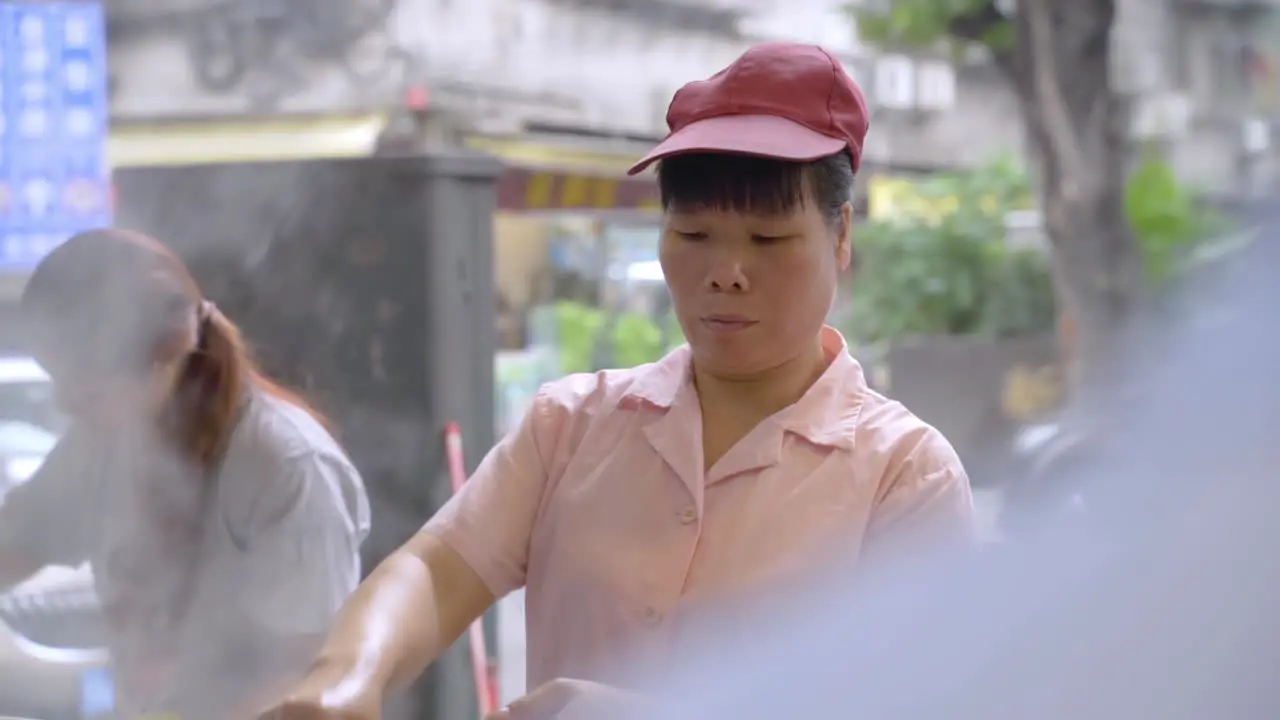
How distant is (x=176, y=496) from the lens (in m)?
1.35

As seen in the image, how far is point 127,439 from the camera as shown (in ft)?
4.43

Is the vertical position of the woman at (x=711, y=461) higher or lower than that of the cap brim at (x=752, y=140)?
lower

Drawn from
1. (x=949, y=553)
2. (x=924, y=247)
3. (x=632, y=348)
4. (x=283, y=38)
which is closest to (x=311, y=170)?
(x=632, y=348)

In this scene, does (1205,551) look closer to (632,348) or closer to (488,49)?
(632,348)

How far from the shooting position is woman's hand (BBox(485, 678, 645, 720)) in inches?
25.7

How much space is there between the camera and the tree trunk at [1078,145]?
1319mm

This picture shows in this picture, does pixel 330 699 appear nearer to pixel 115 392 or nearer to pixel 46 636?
pixel 115 392

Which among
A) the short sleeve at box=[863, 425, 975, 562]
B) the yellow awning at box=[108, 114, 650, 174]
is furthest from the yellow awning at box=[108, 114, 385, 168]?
the short sleeve at box=[863, 425, 975, 562]

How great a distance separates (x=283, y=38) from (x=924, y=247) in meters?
1.29

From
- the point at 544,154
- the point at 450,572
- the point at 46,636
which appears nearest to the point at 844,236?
the point at 450,572

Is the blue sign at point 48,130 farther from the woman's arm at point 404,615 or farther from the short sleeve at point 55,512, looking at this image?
the woman's arm at point 404,615

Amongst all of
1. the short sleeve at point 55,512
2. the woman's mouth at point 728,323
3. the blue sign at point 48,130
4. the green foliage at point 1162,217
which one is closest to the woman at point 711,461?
the woman's mouth at point 728,323

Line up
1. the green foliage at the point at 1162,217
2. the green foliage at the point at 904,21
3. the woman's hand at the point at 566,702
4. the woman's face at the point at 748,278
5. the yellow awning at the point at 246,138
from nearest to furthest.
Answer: the woman's hand at the point at 566,702 → the woman's face at the point at 748,278 → the green foliage at the point at 1162,217 → the green foliage at the point at 904,21 → the yellow awning at the point at 246,138

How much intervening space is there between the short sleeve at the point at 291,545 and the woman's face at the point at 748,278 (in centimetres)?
60
